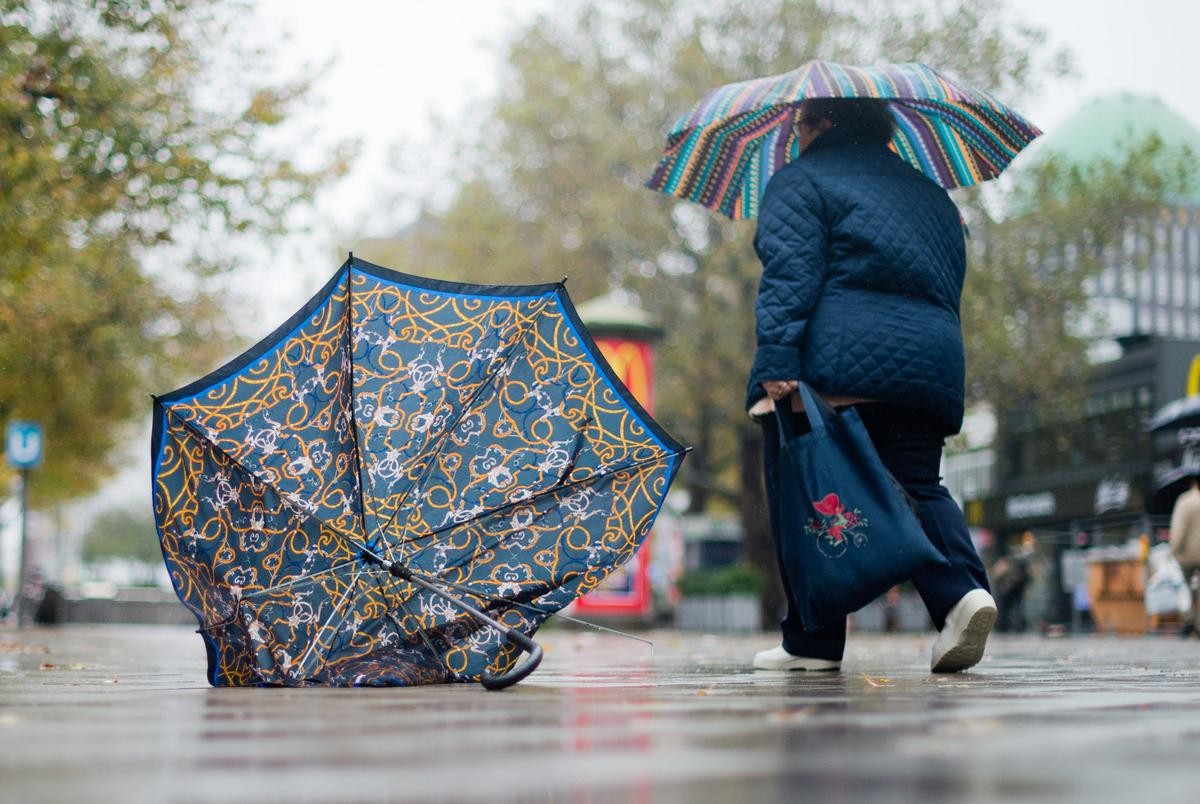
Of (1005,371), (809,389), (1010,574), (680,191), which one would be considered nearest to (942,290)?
(809,389)

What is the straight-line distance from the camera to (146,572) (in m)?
114

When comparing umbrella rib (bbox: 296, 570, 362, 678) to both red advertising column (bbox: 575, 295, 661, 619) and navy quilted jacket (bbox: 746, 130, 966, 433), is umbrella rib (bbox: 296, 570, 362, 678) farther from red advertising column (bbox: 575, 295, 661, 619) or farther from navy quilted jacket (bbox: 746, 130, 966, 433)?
red advertising column (bbox: 575, 295, 661, 619)

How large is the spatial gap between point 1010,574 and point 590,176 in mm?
10186

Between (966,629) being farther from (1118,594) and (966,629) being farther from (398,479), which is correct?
(1118,594)

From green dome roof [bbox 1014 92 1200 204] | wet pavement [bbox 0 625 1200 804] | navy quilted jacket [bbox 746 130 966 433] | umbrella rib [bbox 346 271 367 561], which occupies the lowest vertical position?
wet pavement [bbox 0 625 1200 804]

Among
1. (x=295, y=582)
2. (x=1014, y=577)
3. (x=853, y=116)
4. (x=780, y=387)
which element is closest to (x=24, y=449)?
(x=1014, y=577)

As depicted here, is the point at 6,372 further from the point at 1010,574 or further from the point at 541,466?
the point at 541,466

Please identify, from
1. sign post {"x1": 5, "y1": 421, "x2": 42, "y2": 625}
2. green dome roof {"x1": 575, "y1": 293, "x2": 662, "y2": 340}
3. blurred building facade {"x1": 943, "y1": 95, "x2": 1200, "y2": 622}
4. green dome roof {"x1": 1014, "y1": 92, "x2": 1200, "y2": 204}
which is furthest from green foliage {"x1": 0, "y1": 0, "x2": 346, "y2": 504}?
green dome roof {"x1": 1014, "y1": 92, "x2": 1200, "y2": 204}

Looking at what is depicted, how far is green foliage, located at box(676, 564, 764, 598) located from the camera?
2675cm

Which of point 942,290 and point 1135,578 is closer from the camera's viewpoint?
point 942,290

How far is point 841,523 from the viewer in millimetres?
6156

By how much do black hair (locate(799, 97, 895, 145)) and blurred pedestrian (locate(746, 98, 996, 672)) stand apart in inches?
8.7

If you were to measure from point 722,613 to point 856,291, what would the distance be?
67.7 ft

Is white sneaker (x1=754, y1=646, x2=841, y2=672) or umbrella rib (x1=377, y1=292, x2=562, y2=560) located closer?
umbrella rib (x1=377, y1=292, x2=562, y2=560)
